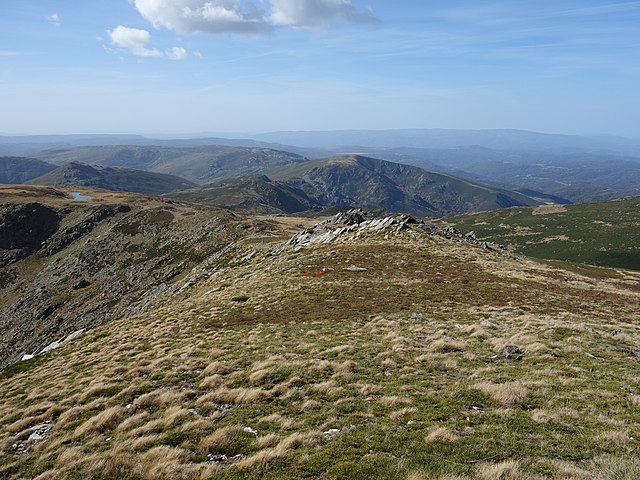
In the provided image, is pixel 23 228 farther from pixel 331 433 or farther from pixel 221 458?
pixel 331 433

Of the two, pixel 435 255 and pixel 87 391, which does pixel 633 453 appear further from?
pixel 435 255

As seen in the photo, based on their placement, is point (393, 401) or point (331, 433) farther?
point (393, 401)

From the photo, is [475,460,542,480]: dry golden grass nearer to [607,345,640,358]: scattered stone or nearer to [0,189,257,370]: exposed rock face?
[607,345,640,358]: scattered stone

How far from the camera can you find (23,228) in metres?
112

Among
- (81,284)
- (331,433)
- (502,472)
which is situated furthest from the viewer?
(81,284)

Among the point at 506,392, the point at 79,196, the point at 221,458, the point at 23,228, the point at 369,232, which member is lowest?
the point at 23,228

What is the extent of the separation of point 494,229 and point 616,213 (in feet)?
140

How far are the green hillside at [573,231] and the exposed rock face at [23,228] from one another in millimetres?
146648

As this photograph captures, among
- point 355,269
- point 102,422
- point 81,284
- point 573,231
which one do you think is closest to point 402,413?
point 102,422

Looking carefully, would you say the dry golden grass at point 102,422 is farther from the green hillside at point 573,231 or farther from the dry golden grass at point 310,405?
the green hillside at point 573,231

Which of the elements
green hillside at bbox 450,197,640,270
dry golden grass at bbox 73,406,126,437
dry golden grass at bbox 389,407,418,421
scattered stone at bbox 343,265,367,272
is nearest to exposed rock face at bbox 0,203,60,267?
scattered stone at bbox 343,265,367,272

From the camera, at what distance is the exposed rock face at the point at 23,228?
341 feet

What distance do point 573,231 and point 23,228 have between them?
577 ft

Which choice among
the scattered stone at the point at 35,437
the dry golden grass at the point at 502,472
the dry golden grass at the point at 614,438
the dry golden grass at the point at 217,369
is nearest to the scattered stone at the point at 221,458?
the dry golden grass at the point at 502,472
